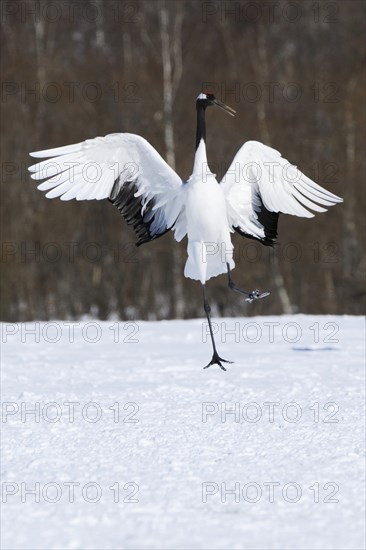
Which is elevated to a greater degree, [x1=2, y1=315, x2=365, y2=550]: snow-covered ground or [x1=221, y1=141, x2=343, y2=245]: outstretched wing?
[x1=221, y1=141, x2=343, y2=245]: outstretched wing

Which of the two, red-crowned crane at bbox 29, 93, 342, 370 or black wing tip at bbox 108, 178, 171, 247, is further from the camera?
black wing tip at bbox 108, 178, 171, 247

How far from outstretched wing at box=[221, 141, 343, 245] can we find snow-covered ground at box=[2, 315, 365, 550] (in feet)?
4.14

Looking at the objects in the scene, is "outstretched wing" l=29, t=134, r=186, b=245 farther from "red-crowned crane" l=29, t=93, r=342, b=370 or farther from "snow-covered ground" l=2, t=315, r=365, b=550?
"snow-covered ground" l=2, t=315, r=365, b=550

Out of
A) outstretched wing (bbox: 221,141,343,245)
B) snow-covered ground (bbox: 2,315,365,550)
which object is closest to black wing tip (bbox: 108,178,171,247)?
outstretched wing (bbox: 221,141,343,245)

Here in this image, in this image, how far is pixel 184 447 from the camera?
6469mm

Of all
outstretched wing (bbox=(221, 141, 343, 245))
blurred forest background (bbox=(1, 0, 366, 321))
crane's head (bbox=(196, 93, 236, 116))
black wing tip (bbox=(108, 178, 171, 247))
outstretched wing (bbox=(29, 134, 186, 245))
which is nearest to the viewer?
crane's head (bbox=(196, 93, 236, 116))

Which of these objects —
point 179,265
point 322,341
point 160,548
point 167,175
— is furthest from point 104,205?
point 160,548

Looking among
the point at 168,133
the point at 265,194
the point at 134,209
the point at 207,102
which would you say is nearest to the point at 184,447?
the point at 134,209

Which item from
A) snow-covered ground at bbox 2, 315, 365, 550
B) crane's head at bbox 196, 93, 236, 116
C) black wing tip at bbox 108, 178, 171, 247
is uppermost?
crane's head at bbox 196, 93, 236, 116

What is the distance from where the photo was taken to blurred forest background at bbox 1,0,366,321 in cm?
1507

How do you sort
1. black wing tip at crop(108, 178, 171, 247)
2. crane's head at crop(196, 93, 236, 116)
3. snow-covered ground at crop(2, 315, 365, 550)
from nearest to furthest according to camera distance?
snow-covered ground at crop(2, 315, 365, 550) → crane's head at crop(196, 93, 236, 116) → black wing tip at crop(108, 178, 171, 247)

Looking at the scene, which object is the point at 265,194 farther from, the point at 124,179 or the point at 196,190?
the point at 124,179

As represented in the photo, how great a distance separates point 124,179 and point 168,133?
→ 27.5 feet

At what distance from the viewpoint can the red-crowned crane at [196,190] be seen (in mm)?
6051
